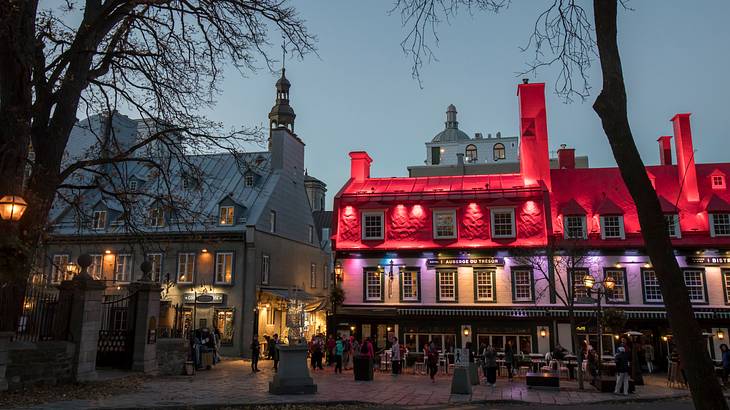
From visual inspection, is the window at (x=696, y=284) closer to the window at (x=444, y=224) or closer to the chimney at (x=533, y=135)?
the chimney at (x=533, y=135)

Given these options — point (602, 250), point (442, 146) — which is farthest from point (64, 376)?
point (442, 146)

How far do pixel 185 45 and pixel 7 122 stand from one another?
16.6 feet

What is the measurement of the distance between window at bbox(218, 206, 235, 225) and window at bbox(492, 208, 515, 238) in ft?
50.6

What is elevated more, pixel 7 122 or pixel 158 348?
pixel 7 122

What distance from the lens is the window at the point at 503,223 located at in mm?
31156

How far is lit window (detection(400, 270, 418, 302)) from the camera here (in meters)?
31.4

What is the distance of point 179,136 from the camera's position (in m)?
15.7

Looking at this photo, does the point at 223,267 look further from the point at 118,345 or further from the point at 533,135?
the point at 533,135

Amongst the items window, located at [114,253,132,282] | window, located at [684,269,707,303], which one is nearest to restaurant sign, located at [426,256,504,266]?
window, located at [684,269,707,303]

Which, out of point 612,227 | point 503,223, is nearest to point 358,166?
point 503,223

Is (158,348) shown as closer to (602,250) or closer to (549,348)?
(549,348)

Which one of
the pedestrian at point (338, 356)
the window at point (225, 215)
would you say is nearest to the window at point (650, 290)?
the pedestrian at point (338, 356)

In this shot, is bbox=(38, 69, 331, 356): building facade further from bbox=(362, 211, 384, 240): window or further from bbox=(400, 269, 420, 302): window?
bbox=(362, 211, 384, 240): window

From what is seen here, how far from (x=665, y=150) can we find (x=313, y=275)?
25659 millimetres
